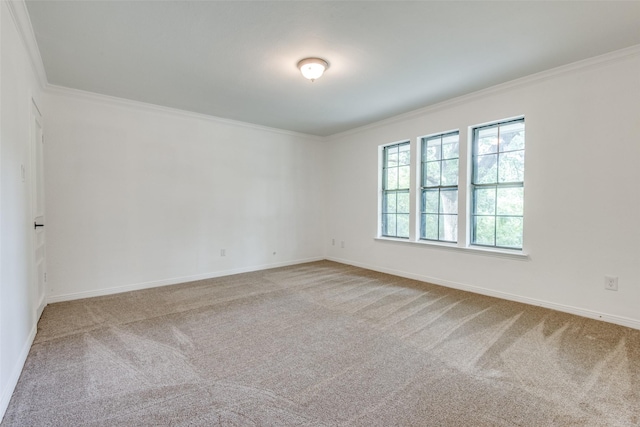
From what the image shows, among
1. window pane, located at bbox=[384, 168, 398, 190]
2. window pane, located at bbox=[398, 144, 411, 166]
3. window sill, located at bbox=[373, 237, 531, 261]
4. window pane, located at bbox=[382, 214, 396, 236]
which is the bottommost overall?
window sill, located at bbox=[373, 237, 531, 261]

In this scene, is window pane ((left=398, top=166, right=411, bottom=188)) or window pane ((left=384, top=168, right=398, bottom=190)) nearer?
window pane ((left=398, top=166, right=411, bottom=188))

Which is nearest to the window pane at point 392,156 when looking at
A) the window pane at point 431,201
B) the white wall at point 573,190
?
the window pane at point 431,201

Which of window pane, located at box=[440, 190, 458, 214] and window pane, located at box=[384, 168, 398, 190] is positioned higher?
window pane, located at box=[384, 168, 398, 190]

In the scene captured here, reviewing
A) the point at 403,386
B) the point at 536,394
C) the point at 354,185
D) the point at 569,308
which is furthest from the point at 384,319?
the point at 354,185

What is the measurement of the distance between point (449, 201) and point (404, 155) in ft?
3.59

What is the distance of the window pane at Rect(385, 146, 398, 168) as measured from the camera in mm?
4995

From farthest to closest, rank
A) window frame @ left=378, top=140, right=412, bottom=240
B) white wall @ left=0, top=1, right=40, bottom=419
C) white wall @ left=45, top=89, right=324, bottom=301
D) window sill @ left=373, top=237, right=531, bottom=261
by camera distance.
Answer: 1. window frame @ left=378, top=140, right=412, bottom=240
2. white wall @ left=45, top=89, right=324, bottom=301
3. window sill @ left=373, top=237, right=531, bottom=261
4. white wall @ left=0, top=1, right=40, bottom=419

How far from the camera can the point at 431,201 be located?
449 cm

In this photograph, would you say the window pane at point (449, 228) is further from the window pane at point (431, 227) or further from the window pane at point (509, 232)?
the window pane at point (509, 232)

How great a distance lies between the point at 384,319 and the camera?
3.02 meters

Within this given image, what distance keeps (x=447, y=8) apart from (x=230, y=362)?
3.01m

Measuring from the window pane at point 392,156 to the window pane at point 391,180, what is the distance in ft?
0.28

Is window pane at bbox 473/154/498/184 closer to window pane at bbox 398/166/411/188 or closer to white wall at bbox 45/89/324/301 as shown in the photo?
window pane at bbox 398/166/411/188

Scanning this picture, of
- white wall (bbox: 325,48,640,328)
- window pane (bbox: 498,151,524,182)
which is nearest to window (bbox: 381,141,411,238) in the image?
white wall (bbox: 325,48,640,328)
